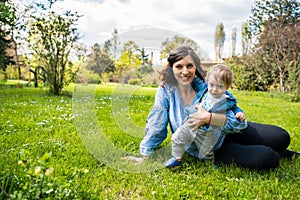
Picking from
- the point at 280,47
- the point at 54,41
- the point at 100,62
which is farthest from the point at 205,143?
the point at 280,47

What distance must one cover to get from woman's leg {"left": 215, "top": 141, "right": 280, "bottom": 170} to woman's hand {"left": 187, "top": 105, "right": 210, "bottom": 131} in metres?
0.53

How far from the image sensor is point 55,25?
33.0 feet

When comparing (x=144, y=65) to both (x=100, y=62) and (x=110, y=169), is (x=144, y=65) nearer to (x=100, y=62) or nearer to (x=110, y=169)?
(x=100, y=62)

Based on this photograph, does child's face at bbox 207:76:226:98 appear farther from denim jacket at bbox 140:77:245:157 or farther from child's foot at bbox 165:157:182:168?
child's foot at bbox 165:157:182:168

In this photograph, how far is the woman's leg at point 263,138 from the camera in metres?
3.07

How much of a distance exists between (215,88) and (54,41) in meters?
8.61

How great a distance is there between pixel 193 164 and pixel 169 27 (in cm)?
131

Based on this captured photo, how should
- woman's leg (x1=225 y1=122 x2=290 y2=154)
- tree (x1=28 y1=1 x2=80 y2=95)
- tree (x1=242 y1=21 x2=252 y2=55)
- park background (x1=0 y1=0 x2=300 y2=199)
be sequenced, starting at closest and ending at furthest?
park background (x1=0 y1=0 x2=300 y2=199) → woman's leg (x1=225 y1=122 x2=290 y2=154) → tree (x1=28 y1=1 x2=80 y2=95) → tree (x1=242 y1=21 x2=252 y2=55)

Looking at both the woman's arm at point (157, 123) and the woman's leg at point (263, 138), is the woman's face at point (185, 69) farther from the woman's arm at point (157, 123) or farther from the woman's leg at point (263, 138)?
the woman's leg at point (263, 138)

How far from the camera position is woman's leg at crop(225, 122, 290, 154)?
3066 mm

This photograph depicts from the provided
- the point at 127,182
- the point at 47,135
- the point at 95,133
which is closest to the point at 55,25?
the point at 47,135

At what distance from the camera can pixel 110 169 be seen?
2.63 metres

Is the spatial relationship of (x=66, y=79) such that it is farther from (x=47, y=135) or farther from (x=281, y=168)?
(x=281, y=168)

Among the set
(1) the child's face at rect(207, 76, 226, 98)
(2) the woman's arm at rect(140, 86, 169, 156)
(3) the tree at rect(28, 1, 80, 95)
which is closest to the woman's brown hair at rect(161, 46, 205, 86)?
(2) the woman's arm at rect(140, 86, 169, 156)
